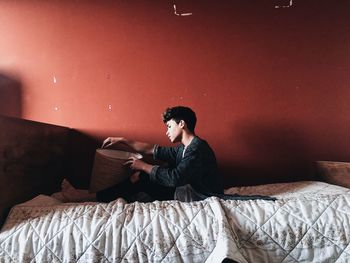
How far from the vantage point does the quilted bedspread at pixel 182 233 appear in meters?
0.79

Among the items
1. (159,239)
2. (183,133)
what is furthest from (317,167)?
(159,239)

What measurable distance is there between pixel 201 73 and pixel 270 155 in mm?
604

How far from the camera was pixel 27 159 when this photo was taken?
105 cm

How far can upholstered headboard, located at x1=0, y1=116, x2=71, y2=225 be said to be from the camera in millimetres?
927

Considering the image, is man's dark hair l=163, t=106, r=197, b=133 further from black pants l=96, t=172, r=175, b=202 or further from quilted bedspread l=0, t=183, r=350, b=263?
quilted bedspread l=0, t=183, r=350, b=263

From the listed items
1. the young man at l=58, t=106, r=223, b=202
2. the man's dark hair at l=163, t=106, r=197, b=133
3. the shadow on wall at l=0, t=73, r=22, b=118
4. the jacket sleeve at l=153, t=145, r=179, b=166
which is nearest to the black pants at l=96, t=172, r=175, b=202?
the young man at l=58, t=106, r=223, b=202

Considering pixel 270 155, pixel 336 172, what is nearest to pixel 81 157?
pixel 270 155

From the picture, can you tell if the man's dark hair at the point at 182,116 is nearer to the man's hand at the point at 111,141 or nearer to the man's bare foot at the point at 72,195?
the man's hand at the point at 111,141

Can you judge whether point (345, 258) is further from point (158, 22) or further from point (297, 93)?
point (158, 22)

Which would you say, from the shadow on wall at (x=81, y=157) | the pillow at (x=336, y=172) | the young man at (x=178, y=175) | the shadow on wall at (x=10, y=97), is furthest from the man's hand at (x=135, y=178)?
the pillow at (x=336, y=172)

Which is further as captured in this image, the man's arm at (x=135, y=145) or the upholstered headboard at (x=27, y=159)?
the man's arm at (x=135, y=145)

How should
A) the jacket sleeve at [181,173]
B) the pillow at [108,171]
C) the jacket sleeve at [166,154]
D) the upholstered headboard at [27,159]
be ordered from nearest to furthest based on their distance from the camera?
1. the upholstered headboard at [27,159]
2. the jacket sleeve at [181,173]
3. the pillow at [108,171]
4. the jacket sleeve at [166,154]

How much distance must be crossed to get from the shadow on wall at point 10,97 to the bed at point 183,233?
0.80 metres

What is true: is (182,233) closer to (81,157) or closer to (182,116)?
(182,116)
